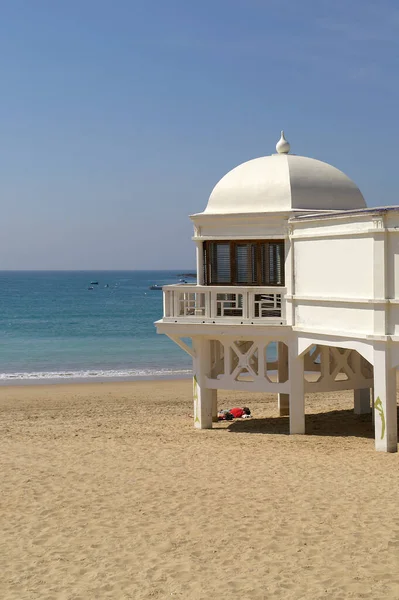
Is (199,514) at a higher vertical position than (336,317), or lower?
lower

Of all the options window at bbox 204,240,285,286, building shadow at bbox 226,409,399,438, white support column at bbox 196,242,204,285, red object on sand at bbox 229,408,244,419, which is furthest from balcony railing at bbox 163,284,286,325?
red object on sand at bbox 229,408,244,419

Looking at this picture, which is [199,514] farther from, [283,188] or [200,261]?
[283,188]

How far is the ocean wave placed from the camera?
38.3 metres

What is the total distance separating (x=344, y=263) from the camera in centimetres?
1545

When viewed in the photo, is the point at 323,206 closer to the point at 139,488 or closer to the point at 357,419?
the point at 357,419

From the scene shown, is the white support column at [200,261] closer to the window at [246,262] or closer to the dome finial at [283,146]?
Result: the window at [246,262]

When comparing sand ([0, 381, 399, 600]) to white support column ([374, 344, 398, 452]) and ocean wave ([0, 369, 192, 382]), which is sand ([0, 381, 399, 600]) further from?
ocean wave ([0, 369, 192, 382])

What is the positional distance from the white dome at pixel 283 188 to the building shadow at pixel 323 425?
17.4 feet

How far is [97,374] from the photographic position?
39.5 metres

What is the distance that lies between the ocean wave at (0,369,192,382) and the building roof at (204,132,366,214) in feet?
70.1

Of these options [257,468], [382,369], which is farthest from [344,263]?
[257,468]

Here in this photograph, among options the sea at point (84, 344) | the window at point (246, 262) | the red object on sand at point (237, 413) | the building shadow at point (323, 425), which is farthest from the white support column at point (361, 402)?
the sea at point (84, 344)

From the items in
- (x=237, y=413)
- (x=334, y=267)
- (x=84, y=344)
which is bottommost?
(x=84, y=344)

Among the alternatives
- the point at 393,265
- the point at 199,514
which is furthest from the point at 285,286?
the point at 199,514
